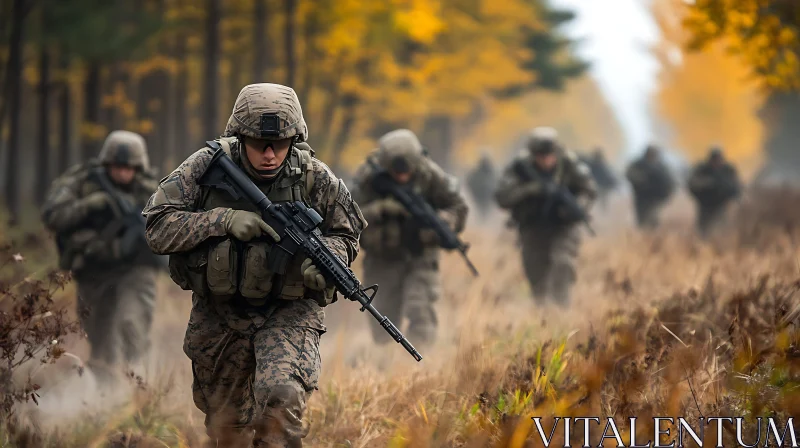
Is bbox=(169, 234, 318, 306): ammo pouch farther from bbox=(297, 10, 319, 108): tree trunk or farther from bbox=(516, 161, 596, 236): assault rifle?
bbox=(297, 10, 319, 108): tree trunk

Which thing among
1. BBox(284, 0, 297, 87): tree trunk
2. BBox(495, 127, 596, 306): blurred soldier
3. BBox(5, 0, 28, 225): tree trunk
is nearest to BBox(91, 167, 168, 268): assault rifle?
BBox(495, 127, 596, 306): blurred soldier

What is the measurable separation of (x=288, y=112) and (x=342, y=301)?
562 cm

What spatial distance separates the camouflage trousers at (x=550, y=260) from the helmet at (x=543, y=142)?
0.74 m

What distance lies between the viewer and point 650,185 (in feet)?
59.1

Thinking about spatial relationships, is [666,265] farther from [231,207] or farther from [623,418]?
Answer: [231,207]

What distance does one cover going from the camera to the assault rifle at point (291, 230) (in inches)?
167

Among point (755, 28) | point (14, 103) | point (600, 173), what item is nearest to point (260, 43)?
point (14, 103)

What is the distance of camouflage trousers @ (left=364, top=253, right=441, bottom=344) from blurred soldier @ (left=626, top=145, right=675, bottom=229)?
10.6 meters

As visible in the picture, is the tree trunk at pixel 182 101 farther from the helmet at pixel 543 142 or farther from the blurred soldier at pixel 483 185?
the helmet at pixel 543 142

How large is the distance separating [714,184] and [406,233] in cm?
892

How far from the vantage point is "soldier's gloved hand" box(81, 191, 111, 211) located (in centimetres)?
716

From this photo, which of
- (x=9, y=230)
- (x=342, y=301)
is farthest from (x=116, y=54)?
(x=342, y=301)

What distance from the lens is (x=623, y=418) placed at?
4.42 m

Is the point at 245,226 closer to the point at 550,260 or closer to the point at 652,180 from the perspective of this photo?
the point at 550,260
